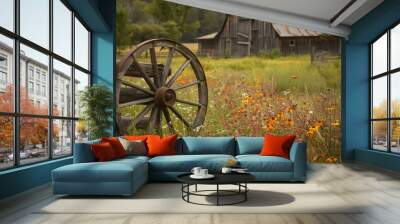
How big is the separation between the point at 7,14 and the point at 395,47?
6.53 meters

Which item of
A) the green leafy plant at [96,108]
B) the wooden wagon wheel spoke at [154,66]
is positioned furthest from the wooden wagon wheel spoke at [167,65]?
the green leafy plant at [96,108]

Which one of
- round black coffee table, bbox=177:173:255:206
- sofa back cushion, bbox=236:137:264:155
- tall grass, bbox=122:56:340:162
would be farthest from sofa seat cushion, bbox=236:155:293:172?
tall grass, bbox=122:56:340:162

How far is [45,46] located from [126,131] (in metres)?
3.10

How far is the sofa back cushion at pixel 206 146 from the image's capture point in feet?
22.1

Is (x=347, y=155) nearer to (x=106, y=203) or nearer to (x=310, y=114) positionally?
(x=310, y=114)

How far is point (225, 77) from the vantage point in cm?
979

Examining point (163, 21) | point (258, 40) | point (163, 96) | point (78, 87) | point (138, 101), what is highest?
point (163, 21)

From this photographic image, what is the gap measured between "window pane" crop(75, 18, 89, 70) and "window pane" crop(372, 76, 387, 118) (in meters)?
5.80

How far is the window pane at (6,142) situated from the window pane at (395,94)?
20.9 feet

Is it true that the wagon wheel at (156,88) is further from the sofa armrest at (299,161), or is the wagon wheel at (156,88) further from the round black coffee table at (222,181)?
the round black coffee table at (222,181)

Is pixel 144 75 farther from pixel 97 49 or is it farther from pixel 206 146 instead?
pixel 206 146

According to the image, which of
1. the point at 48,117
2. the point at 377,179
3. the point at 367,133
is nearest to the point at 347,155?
the point at 367,133

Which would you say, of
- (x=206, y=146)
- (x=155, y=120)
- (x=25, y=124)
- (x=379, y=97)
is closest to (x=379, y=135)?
(x=379, y=97)

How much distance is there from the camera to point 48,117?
A: 5.89m
